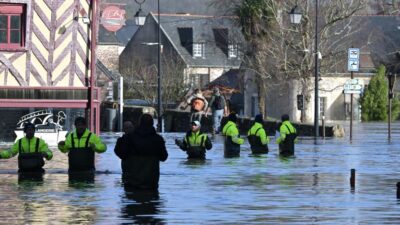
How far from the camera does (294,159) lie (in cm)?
3472

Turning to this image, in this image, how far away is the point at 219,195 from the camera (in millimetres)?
21734

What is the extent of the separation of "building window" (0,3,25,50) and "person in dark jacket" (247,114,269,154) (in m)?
9.90

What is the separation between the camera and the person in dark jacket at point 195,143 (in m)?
31.9

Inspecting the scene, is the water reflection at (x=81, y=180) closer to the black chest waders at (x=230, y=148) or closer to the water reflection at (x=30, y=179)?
the water reflection at (x=30, y=179)

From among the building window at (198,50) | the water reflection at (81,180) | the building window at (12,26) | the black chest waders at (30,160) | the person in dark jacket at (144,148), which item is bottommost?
the water reflection at (81,180)

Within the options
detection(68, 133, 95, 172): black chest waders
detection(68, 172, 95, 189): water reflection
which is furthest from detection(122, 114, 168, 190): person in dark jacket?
detection(68, 133, 95, 172): black chest waders

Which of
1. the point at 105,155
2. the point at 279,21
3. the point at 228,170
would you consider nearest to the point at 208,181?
the point at 228,170

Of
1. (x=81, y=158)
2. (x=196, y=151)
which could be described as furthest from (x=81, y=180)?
(x=196, y=151)

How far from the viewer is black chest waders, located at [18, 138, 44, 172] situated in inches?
1022

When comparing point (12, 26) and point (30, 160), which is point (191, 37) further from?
point (30, 160)

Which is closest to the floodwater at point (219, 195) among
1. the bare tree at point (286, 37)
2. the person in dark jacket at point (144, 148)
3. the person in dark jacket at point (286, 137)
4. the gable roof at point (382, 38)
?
the person in dark jacket at point (144, 148)

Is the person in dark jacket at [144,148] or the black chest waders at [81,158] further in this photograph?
the black chest waders at [81,158]

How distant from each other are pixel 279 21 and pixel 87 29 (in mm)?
30113

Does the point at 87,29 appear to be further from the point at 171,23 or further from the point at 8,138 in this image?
the point at 171,23
